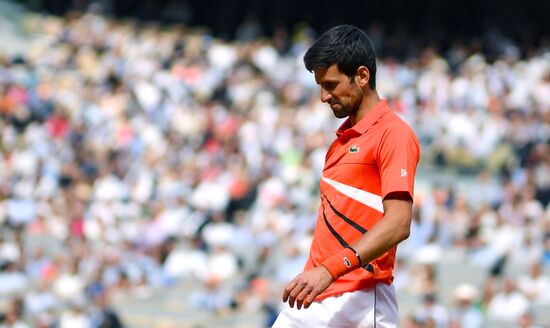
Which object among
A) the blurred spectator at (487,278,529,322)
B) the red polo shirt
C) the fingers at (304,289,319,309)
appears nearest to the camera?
the fingers at (304,289,319,309)

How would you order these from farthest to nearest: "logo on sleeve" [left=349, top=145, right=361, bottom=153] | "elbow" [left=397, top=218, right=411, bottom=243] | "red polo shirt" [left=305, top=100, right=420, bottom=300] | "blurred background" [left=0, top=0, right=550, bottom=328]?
"blurred background" [left=0, top=0, right=550, bottom=328], "logo on sleeve" [left=349, top=145, right=361, bottom=153], "red polo shirt" [left=305, top=100, right=420, bottom=300], "elbow" [left=397, top=218, right=411, bottom=243]

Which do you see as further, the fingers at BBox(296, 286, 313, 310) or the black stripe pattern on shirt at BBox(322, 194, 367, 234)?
the black stripe pattern on shirt at BBox(322, 194, 367, 234)

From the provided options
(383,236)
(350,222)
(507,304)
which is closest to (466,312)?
(507,304)

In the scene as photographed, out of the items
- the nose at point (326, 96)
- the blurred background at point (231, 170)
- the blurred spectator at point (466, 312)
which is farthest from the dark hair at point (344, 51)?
the blurred spectator at point (466, 312)

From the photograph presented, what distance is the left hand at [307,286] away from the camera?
4031 mm

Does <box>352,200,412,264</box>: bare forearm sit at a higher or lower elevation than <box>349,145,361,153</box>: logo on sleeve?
lower

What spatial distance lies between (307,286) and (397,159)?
0.61 meters

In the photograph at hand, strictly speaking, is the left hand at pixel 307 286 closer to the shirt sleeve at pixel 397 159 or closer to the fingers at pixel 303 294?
the fingers at pixel 303 294

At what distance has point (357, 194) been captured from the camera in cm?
439

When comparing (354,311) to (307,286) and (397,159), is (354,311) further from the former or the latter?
(397,159)

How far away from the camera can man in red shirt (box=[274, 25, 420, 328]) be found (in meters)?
4.15

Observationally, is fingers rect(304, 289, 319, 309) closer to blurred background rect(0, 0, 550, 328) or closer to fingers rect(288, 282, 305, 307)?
fingers rect(288, 282, 305, 307)

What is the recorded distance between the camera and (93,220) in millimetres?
17625

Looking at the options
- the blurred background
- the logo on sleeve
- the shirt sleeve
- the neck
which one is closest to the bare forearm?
the shirt sleeve
